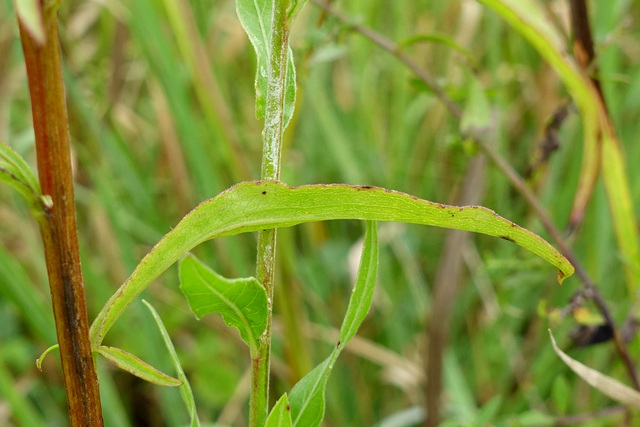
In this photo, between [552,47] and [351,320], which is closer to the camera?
[351,320]

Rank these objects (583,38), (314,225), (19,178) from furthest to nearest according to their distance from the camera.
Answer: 1. (314,225)
2. (583,38)
3. (19,178)

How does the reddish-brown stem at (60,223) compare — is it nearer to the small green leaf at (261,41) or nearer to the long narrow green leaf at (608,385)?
the small green leaf at (261,41)

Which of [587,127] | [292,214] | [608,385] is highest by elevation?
[587,127]

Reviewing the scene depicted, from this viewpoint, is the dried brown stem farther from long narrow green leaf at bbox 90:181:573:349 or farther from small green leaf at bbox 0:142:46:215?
small green leaf at bbox 0:142:46:215

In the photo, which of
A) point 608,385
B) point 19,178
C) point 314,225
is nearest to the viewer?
point 19,178

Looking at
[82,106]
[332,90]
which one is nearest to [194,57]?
[82,106]

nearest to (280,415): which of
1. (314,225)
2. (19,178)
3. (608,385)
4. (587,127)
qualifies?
(19,178)

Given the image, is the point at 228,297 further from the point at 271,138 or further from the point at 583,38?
the point at 583,38
